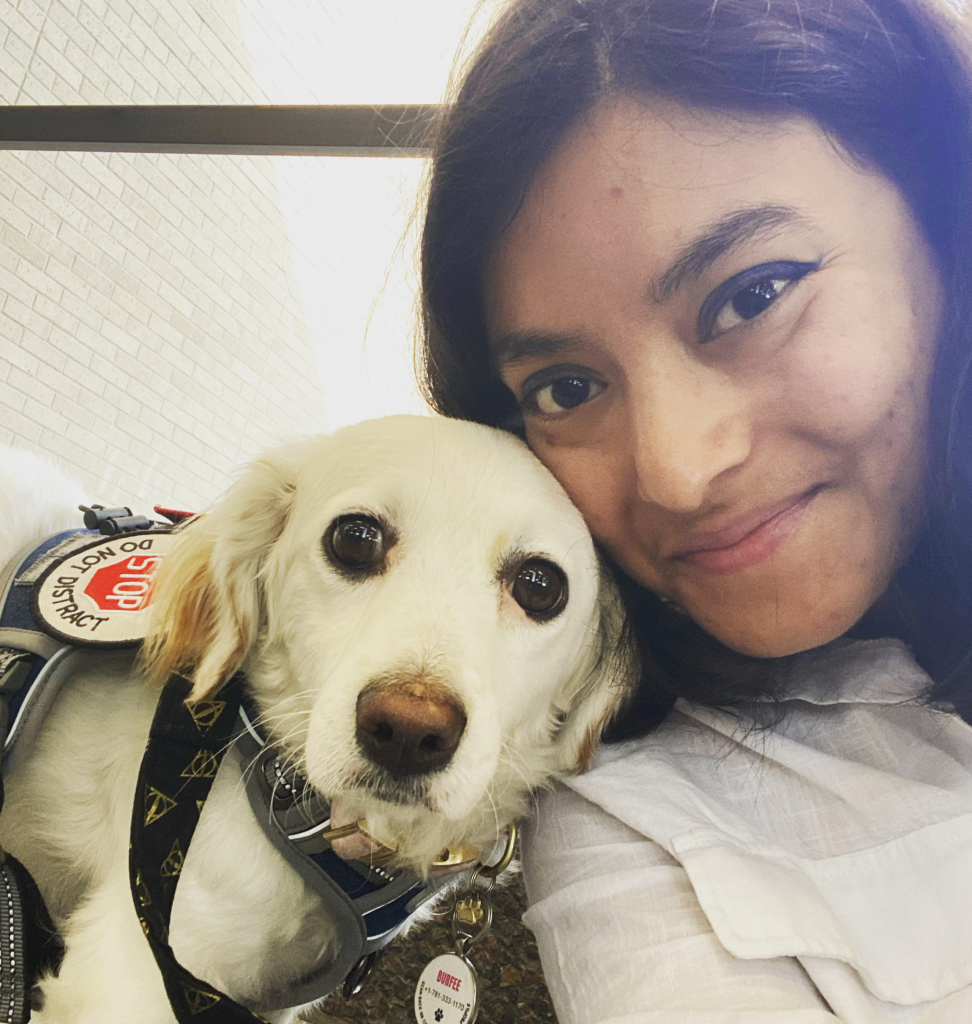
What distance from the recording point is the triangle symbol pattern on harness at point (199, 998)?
81 centimetres

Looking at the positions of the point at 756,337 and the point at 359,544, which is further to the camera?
the point at 359,544

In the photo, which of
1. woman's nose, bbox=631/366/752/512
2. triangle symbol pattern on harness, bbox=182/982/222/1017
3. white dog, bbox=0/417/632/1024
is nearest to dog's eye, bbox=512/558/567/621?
white dog, bbox=0/417/632/1024

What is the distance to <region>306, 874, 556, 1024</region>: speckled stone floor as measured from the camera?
1.28 meters

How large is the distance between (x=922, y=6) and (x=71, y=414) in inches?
109

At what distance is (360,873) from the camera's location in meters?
1.00

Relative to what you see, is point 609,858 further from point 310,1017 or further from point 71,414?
point 71,414

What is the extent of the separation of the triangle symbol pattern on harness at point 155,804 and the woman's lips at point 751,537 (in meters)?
0.69

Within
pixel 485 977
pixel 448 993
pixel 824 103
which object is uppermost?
pixel 824 103

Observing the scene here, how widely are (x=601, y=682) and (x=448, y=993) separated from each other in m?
0.49

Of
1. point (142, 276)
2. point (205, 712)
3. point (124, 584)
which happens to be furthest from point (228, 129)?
point (205, 712)

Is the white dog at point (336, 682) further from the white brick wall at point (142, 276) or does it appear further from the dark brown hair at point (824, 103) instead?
the white brick wall at point (142, 276)

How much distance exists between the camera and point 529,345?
0.96 meters

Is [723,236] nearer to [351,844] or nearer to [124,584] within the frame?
[351,844]

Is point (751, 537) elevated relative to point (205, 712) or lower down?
elevated
